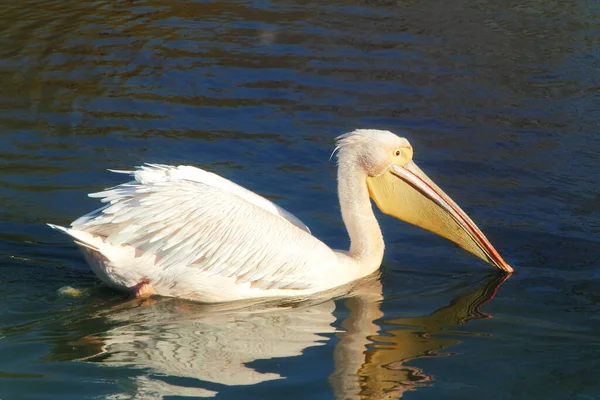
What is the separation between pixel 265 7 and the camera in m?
11.1

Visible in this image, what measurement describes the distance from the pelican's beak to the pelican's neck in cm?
11

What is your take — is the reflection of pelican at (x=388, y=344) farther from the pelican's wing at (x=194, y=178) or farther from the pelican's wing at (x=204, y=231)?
the pelican's wing at (x=194, y=178)

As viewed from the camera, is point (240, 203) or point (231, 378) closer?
point (231, 378)

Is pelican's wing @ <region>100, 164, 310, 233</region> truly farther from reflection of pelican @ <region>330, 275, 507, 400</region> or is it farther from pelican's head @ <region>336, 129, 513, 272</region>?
reflection of pelican @ <region>330, 275, 507, 400</region>

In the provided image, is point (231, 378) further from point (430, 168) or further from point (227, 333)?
point (430, 168)

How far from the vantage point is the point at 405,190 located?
18.8ft

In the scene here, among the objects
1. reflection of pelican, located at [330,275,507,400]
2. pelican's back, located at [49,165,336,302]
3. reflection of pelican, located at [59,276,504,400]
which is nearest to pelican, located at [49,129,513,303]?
pelican's back, located at [49,165,336,302]

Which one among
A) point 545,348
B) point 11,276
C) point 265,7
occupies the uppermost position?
point 265,7

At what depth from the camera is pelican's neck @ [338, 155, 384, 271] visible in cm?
565

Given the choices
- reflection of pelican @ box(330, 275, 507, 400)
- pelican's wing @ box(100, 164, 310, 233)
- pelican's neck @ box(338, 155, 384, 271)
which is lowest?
reflection of pelican @ box(330, 275, 507, 400)

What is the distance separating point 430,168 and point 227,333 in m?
3.03

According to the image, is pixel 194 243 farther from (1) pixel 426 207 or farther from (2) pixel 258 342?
(1) pixel 426 207

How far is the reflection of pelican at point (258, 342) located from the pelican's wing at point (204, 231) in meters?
0.23

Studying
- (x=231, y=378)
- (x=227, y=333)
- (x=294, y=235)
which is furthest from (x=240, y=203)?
(x=231, y=378)
